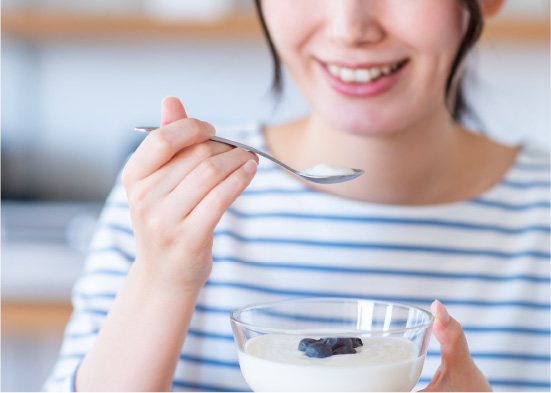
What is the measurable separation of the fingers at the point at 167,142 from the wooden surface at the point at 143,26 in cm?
118

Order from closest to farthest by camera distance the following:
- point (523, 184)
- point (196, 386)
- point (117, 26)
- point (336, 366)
A: point (336, 366) < point (196, 386) < point (523, 184) < point (117, 26)

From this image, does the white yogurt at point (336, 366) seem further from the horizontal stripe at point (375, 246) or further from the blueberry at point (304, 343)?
the horizontal stripe at point (375, 246)

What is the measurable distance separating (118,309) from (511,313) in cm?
53

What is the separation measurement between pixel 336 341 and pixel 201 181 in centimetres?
20

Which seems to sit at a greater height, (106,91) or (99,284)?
(106,91)

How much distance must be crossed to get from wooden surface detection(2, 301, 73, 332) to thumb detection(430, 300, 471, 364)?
1.30 meters

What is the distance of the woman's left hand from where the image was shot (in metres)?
0.54

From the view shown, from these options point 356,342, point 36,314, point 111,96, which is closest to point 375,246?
point 356,342

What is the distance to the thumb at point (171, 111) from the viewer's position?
629mm

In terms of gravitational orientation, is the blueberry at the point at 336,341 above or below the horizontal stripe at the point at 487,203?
below

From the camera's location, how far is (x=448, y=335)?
1.77 feet

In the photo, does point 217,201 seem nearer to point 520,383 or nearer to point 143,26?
point 520,383

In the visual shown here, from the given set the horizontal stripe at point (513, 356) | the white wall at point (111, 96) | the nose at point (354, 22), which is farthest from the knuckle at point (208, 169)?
the white wall at point (111, 96)

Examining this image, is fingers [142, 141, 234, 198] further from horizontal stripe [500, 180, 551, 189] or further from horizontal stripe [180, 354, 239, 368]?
horizontal stripe [500, 180, 551, 189]
